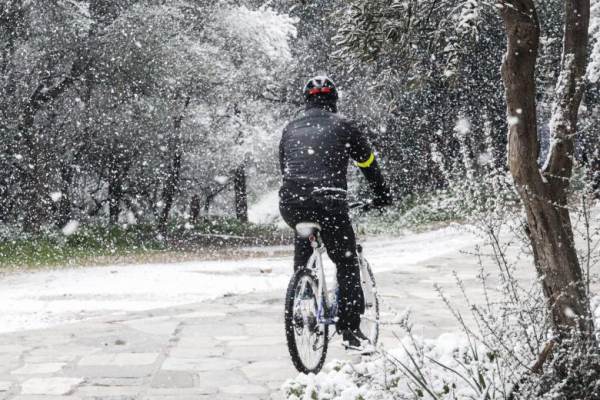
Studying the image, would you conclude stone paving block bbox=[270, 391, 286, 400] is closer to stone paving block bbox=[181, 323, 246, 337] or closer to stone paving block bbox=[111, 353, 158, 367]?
stone paving block bbox=[111, 353, 158, 367]

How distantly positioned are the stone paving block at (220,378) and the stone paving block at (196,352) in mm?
537

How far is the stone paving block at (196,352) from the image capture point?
5.54m

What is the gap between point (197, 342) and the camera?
237 inches

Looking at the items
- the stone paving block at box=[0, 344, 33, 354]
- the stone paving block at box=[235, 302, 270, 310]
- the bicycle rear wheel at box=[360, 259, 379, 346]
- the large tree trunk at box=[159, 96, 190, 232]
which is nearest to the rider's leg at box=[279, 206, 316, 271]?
the bicycle rear wheel at box=[360, 259, 379, 346]

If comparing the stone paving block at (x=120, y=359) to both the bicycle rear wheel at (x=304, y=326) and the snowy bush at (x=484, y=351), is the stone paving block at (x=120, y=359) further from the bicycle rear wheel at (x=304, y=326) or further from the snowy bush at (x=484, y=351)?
the snowy bush at (x=484, y=351)

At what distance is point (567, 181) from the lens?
3.83 meters

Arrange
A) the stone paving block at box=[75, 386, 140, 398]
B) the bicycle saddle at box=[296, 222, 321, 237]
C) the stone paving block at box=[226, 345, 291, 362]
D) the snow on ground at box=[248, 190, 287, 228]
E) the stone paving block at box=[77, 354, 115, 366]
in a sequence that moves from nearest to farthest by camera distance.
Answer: the stone paving block at box=[75, 386, 140, 398]
the bicycle saddle at box=[296, 222, 321, 237]
the stone paving block at box=[77, 354, 115, 366]
the stone paving block at box=[226, 345, 291, 362]
the snow on ground at box=[248, 190, 287, 228]

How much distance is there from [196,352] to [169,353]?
0.67 ft

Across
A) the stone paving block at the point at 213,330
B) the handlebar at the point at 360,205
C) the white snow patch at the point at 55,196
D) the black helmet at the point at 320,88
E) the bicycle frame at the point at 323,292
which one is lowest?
the stone paving block at the point at 213,330

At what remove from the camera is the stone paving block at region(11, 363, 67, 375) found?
5.01m

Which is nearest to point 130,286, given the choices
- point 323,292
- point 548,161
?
point 323,292

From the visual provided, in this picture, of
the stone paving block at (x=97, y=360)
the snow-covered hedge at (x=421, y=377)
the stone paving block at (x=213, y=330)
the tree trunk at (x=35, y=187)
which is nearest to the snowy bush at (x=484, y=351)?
the snow-covered hedge at (x=421, y=377)

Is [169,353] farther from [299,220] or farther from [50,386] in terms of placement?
[299,220]

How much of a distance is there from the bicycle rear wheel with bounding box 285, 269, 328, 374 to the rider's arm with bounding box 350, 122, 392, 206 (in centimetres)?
77
